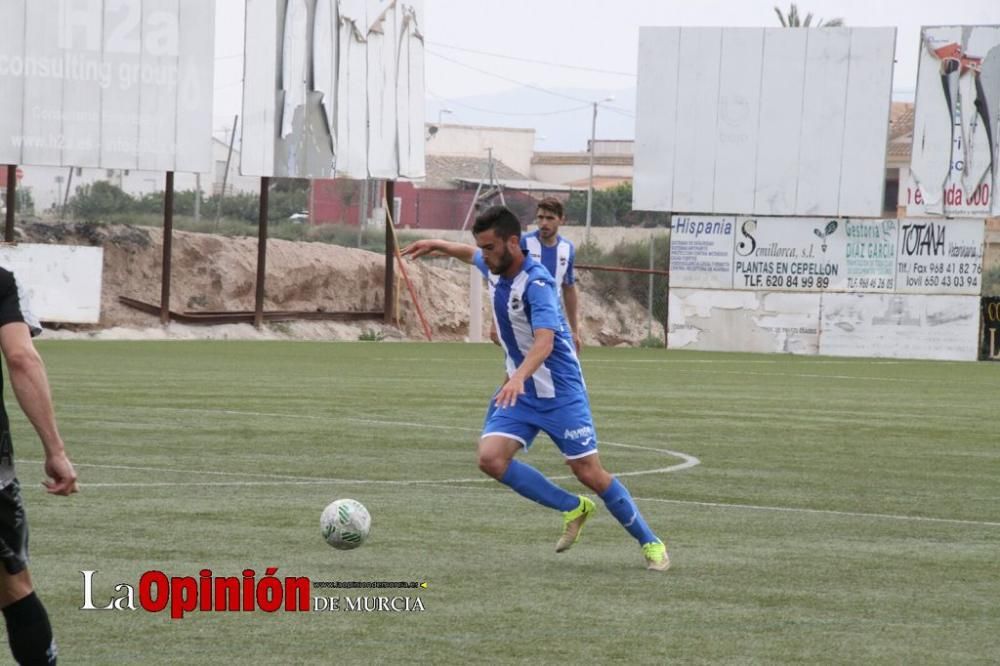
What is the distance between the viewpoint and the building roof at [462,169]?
4628 inches

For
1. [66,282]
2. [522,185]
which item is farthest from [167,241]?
[522,185]

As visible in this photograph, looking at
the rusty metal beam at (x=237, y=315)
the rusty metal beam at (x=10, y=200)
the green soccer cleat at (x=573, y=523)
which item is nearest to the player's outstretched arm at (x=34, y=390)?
the green soccer cleat at (x=573, y=523)

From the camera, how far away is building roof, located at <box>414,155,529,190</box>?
11756 cm

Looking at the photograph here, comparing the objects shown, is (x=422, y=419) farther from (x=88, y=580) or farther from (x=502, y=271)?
(x=88, y=580)

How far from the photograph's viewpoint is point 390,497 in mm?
12055

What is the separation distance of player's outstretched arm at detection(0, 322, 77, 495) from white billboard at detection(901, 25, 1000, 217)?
123 feet

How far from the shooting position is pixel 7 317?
18.8ft

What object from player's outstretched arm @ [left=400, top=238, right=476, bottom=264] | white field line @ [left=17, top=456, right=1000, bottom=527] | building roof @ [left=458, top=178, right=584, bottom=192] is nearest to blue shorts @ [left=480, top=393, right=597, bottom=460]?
player's outstretched arm @ [left=400, top=238, right=476, bottom=264]

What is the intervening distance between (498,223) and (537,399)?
3.20 feet

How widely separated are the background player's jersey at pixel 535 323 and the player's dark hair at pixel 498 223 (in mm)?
259

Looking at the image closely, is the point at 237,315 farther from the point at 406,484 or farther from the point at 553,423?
the point at 553,423

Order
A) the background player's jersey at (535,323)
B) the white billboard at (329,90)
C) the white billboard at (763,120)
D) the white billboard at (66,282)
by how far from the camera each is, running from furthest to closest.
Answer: the white billboard at (329,90)
the white billboard at (763,120)
the white billboard at (66,282)
the background player's jersey at (535,323)

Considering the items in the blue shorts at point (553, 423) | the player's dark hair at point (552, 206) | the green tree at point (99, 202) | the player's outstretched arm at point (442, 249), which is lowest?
the blue shorts at point (553, 423)

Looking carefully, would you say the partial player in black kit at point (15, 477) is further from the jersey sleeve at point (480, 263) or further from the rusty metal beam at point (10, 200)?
the rusty metal beam at point (10, 200)
